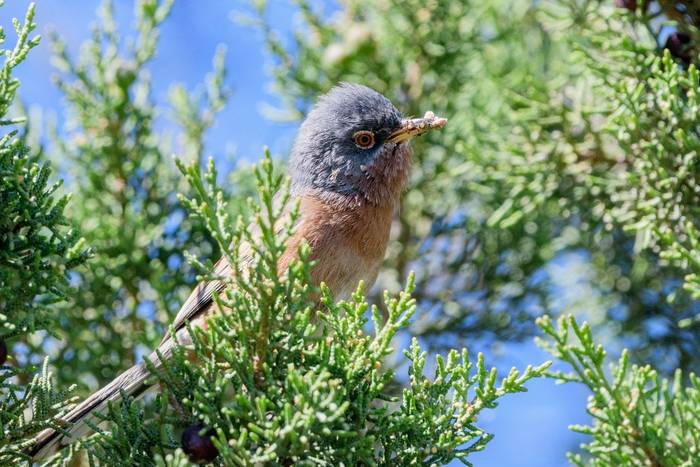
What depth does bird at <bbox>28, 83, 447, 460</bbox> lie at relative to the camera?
157 inches

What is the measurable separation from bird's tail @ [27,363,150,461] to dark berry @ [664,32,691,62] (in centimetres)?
281

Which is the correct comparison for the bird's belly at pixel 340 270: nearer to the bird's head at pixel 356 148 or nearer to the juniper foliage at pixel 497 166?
the bird's head at pixel 356 148

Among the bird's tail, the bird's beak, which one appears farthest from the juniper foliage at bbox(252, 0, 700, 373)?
the bird's tail

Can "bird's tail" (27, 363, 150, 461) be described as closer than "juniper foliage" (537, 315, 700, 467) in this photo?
No

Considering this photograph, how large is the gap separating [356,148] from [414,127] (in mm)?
352

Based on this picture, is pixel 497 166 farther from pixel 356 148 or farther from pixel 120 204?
pixel 120 204

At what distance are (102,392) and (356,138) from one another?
6.27ft

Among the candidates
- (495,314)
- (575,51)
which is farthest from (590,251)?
(575,51)

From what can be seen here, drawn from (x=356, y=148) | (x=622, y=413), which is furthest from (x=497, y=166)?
(x=622, y=413)

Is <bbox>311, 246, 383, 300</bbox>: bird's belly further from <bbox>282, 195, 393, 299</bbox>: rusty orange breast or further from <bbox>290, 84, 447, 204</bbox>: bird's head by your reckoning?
<bbox>290, 84, 447, 204</bbox>: bird's head

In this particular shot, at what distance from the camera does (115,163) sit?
196 inches

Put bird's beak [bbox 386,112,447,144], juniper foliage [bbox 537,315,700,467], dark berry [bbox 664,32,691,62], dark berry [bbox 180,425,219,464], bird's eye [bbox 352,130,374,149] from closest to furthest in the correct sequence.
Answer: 1. dark berry [bbox 180,425,219,464]
2. juniper foliage [bbox 537,315,700,467]
3. dark berry [bbox 664,32,691,62]
4. bird's beak [bbox 386,112,447,144]
5. bird's eye [bbox 352,130,374,149]

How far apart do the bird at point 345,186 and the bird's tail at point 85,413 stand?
0.33m

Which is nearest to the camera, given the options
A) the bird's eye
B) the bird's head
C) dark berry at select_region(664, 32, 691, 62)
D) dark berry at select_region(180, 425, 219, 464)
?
dark berry at select_region(180, 425, 219, 464)
